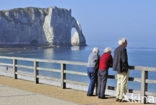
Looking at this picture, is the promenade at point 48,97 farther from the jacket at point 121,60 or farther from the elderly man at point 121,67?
the jacket at point 121,60

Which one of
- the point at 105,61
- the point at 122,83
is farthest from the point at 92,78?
the point at 122,83

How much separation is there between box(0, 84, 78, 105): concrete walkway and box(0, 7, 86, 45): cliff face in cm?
14381

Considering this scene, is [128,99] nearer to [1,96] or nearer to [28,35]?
[1,96]

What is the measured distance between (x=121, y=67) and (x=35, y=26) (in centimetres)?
16146

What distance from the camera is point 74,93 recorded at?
34.2 ft

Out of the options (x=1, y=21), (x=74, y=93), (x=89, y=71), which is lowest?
(x=74, y=93)

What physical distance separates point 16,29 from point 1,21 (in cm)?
1052

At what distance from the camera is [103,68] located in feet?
30.6

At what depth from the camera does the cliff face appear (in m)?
155

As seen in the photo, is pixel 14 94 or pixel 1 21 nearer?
pixel 14 94

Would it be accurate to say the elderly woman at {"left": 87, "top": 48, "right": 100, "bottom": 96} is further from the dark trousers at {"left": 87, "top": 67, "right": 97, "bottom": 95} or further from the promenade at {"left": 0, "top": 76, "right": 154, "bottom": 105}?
the promenade at {"left": 0, "top": 76, "right": 154, "bottom": 105}

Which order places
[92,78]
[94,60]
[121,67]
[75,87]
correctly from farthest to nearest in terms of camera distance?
[75,87] < [92,78] < [94,60] < [121,67]

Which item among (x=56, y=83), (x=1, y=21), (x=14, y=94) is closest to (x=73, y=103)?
(x=14, y=94)

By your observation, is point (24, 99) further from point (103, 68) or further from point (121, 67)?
point (121, 67)
